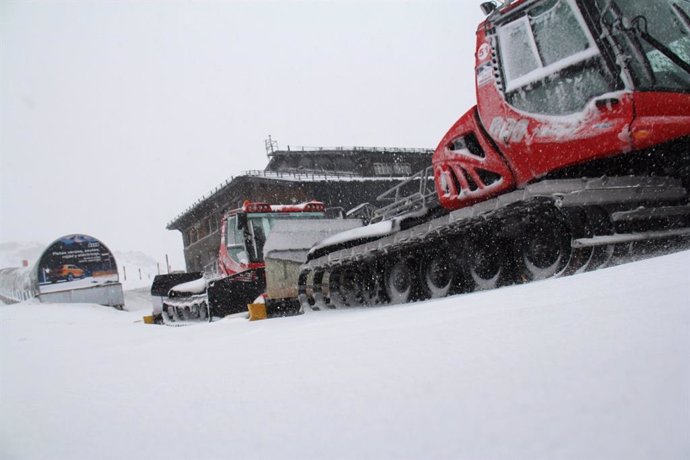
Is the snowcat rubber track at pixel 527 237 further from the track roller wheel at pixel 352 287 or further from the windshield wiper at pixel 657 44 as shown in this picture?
the windshield wiper at pixel 657 44

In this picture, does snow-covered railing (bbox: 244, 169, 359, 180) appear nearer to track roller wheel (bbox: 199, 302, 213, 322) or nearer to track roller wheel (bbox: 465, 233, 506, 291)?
track roller wheel (bbox: 199, 302, 213, 322)

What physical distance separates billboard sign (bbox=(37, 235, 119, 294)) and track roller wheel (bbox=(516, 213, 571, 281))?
22600 mm

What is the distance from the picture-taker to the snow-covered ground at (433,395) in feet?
3.84

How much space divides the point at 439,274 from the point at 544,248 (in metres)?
1.50

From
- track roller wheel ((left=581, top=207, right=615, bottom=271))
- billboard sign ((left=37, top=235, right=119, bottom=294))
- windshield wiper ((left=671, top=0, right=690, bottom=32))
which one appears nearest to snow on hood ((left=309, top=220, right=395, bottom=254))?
track roller wheel ((left=581, top=207, right=615, bottom=271))

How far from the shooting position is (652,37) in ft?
12.6

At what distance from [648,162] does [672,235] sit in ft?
2.07

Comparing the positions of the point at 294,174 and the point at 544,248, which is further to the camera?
the point at 294,174

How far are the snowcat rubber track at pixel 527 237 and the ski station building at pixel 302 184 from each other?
24322mm

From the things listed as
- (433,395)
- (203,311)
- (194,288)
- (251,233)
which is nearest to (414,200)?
(433,395)

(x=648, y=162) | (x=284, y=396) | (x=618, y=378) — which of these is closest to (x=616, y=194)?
(x=648, y=162)

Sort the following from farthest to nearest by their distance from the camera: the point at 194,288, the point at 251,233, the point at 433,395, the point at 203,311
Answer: the point at 194,288
the point at 251,233
the point at 203,311
the point at 433,395

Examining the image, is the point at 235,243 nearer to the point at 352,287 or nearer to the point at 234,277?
the point at 234,277

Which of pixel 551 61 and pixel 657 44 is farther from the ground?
pixel 551 61
